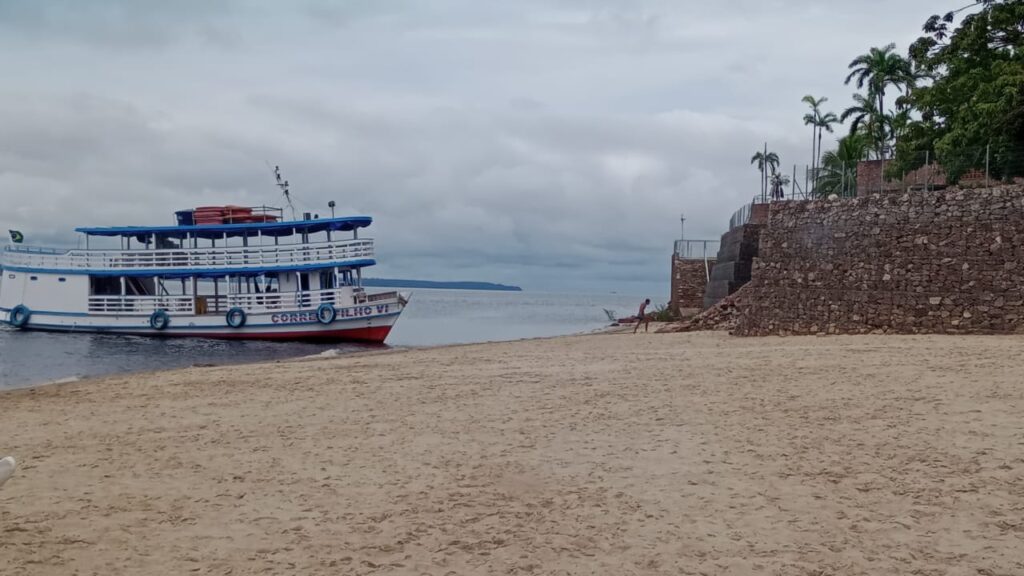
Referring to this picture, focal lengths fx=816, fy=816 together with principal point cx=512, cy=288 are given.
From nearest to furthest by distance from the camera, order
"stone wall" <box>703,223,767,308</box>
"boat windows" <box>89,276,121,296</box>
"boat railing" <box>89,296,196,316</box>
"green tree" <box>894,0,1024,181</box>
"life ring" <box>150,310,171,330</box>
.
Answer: "green tree" <box>894,0,1024,181</box>
"stone wall" <box>703,223,767,308</box>
"life ring" <box>150,310,171,330</box>
"boat railing" <box>89,296,196,316</box>
"boat windows" <box>89,276,121,296</box>

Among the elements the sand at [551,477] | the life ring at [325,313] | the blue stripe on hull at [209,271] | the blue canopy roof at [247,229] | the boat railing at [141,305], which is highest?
the blue canopy roof at [247,229]

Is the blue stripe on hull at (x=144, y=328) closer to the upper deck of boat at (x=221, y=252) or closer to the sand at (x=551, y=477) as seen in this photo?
the upper deck of boat at (x=221, y=252)

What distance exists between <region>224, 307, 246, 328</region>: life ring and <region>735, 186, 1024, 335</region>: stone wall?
23.6m

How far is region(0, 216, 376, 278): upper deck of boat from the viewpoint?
34875 millimetres

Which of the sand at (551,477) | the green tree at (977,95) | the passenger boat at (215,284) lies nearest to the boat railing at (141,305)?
the passenger boat at (215,284)

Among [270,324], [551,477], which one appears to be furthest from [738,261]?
[551,477]

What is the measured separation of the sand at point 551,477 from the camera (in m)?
5.55

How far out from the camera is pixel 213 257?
3591cm

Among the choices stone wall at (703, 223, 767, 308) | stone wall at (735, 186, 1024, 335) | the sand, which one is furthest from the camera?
stone wall at (703, 223, 767, 308)

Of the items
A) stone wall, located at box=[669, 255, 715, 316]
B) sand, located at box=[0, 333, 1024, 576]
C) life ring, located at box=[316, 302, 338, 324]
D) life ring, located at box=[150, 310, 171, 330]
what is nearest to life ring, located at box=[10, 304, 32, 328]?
life ring, located at box=[150, 310, 171, 330]

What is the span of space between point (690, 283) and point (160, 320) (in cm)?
2469

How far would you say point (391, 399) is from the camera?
1227 cm

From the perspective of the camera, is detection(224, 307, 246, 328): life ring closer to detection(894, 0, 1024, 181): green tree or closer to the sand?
the sand

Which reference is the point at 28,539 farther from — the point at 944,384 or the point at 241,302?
the point at 241,302
